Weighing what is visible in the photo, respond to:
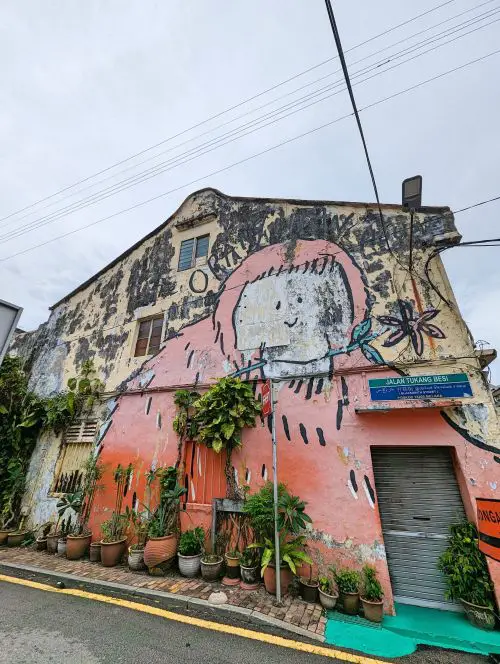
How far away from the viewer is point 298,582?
450cm

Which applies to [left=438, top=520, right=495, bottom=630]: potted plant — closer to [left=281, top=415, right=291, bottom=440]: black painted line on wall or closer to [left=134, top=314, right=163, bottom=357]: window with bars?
[left=281, top=415, right=291, bottom=440]: black painted line on wall

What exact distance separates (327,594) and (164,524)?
3.21 meters

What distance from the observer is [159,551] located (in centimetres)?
525

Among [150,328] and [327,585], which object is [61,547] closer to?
[150,328]

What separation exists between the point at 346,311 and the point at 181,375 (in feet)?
13.7

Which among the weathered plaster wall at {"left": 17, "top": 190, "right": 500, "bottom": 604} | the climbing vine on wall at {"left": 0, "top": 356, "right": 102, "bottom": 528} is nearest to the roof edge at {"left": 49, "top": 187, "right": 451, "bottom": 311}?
the weathered plaster wall at {"left": 17, "top": 190, "right": 500, "bottom": 604}

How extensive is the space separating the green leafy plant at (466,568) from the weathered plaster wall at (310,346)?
25 cm

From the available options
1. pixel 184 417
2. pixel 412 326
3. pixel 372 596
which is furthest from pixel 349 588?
pixel 412 326

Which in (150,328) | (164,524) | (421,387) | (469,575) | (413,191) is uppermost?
(413,191)

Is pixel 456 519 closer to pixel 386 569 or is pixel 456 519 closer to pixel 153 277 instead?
pixel 386 569

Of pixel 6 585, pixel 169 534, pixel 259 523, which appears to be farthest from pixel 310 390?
pixel 6 585

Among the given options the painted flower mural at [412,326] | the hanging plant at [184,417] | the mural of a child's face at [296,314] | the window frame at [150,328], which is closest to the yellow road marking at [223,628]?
the hanging plant at [184,417]

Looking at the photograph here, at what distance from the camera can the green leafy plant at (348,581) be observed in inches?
167

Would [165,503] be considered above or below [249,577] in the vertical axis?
above
